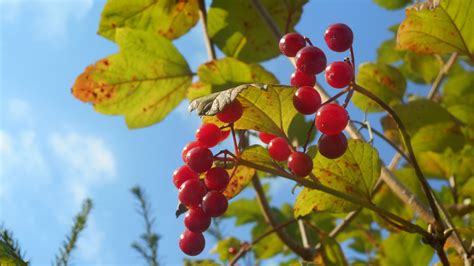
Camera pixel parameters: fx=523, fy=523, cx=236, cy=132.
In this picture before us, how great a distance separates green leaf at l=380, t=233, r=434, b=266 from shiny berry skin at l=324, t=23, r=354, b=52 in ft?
2.20

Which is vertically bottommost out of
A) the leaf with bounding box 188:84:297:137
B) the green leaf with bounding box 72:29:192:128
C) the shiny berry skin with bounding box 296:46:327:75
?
the shiny berry skin with bounding box 296:46:327:75

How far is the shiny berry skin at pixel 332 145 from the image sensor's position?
2.27 feet


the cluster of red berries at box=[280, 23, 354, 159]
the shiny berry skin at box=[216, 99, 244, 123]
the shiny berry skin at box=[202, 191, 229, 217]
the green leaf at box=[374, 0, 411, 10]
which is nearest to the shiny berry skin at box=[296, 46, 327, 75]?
the cluster of red berries at box=[280, 23, 354, 159]

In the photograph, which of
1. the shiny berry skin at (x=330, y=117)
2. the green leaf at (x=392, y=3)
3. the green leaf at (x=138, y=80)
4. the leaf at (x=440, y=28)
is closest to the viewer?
the shiny berry skin at (x=330, y=117)

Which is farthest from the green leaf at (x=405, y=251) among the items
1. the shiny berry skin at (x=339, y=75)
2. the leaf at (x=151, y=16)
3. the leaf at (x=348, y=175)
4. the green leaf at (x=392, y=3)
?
the green leaf at (x=392, y=3)

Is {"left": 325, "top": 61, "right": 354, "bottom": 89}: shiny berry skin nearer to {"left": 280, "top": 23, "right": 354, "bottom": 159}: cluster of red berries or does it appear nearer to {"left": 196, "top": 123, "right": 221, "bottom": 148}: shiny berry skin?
{"left": 280, "top": 23, "right": 354, "bottom": 159}: cluster of red berries

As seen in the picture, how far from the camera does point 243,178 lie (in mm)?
943

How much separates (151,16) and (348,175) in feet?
3.00

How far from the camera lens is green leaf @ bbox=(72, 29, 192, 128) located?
1.45 metres

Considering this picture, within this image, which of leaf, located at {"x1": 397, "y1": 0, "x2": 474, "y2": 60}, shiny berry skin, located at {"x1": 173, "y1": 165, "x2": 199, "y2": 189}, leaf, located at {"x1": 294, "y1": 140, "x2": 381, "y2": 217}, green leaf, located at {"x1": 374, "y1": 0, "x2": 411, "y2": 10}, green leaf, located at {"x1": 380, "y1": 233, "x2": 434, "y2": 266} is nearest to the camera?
shiny berry skin, located at {"x1": 173, "y1": 165, "x2": 199, "y2": 189}

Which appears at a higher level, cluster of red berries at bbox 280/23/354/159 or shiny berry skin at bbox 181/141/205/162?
shiny berry skin at bbox 181/141/205/162

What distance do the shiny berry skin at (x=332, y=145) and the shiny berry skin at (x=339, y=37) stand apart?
0.44 feet

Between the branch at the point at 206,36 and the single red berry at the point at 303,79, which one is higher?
the branch at the point at 206,36

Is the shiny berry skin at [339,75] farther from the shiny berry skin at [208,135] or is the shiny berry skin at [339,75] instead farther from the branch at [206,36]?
the branch at [206,36]
